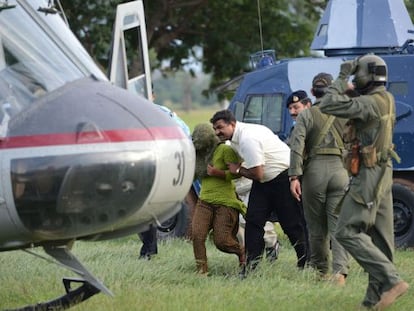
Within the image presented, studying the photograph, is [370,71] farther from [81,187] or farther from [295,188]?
[81,187]

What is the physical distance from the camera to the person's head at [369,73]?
8750 millimetres

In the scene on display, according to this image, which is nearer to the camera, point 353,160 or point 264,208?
point 353,160

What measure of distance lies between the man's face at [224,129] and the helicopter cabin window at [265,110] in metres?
3.51

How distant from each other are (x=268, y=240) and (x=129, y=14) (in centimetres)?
397

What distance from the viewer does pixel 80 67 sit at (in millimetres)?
8031

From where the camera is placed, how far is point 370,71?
877 cm

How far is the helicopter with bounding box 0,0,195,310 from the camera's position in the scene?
718 centimetres

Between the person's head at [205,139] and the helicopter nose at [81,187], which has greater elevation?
the helicopter nose at [81,187]

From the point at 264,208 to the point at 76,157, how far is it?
13.7 ft

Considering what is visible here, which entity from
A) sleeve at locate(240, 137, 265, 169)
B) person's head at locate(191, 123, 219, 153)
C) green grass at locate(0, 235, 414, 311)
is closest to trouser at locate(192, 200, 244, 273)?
green grass at locate(0, 235, 414, 311)

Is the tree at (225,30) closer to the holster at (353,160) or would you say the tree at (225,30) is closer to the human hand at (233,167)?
the human hand at (233,167)

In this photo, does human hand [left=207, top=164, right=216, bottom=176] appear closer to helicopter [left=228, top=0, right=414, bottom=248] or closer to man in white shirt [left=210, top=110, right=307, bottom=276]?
man in white shirt [left=210, top=110, right=307, bottom=276]

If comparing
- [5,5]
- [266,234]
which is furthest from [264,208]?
[5,5]

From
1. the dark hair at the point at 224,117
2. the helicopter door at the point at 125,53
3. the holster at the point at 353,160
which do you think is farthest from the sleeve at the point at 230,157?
the holster at the point at 353,160
